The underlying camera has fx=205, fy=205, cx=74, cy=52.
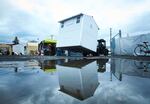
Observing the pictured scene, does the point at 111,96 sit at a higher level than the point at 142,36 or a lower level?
lower

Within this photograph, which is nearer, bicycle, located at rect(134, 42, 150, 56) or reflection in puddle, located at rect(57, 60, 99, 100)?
reflection in puddle, located at rect(57, 60, 99, 100)

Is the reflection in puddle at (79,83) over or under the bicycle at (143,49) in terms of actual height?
under

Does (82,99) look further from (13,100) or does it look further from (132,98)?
(13,100)

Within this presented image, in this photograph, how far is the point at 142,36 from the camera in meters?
20.4

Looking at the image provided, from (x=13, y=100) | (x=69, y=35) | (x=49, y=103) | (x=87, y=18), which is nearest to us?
(x=49, y=103)

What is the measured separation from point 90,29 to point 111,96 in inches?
611

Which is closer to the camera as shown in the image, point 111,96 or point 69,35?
point 111,96

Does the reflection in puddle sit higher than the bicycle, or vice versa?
the bicycle

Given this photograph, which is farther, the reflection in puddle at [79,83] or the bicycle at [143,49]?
the bicycle at [143,49]

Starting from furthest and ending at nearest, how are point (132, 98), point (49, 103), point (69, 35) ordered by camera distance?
point (69, 35)
point (132, 98)
point (49, 103)

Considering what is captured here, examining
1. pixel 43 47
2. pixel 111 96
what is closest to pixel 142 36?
pixel 43 47

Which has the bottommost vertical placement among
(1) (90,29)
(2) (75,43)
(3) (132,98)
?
(3) (132,98)

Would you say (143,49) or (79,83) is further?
(143,49)

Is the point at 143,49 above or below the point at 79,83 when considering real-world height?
above
